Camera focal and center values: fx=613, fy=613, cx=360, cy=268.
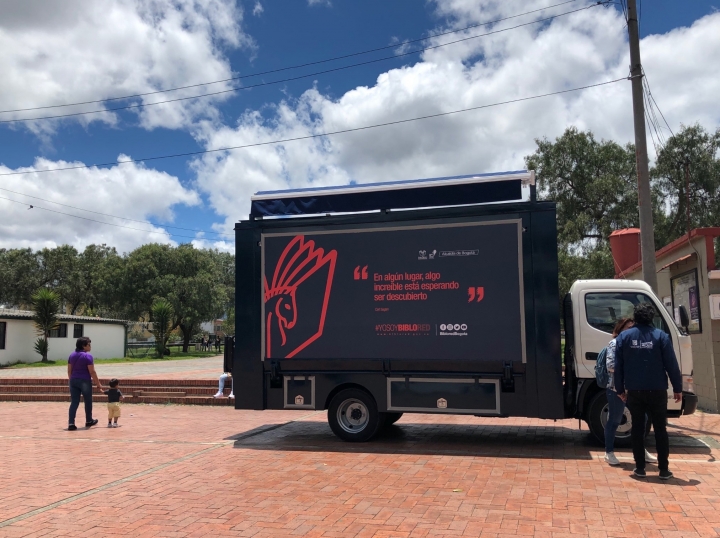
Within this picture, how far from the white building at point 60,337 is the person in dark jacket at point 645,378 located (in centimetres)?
3059

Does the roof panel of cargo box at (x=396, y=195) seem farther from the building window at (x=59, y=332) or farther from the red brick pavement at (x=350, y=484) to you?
the building window at (x=59, y=332)

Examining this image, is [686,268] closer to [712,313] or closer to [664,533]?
[712,313]

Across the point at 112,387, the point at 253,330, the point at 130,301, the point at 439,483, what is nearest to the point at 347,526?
the point at 439,483

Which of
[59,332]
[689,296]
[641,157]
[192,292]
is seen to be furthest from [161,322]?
[641,157]

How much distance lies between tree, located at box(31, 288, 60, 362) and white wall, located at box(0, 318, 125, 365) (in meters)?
0.64

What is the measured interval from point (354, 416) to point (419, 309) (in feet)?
6.36

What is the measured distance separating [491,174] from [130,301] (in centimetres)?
4206

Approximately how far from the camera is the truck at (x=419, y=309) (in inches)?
318

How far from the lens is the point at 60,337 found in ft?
108

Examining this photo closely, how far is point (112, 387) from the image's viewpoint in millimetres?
11008

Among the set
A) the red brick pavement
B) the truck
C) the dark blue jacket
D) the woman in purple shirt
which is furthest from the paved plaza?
the dark blue jacket

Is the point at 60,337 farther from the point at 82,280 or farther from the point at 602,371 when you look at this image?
the point at 602,371

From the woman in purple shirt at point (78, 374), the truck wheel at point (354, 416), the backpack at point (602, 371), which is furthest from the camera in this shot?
the woman in purple shirt at point (78, 374)

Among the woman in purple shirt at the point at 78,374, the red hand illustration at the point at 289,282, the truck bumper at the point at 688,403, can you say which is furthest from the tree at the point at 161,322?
the truck bumper at the point at 688,403
